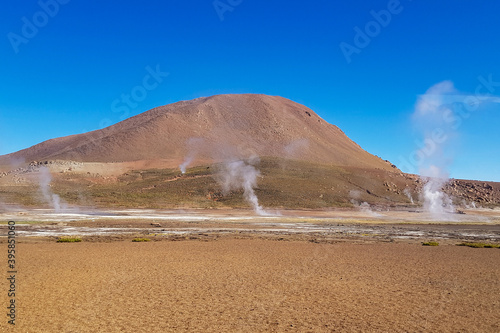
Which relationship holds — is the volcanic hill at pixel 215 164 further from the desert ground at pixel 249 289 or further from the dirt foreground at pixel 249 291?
the dirt foreground at pixel 249 291

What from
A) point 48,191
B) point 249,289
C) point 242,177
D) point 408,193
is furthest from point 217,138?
point 249,289

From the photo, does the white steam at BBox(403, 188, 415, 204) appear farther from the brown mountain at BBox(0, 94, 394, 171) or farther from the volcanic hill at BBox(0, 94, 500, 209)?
the brown mountain at BBox(0, 94, 394, 171)

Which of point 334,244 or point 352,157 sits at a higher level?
point 352,157

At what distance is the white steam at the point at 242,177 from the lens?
82900 millimetres

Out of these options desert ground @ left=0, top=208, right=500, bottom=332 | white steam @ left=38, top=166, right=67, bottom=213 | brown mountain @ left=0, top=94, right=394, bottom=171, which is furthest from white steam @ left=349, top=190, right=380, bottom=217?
desert ground @ left=0, top=208, right=500, bottom=332

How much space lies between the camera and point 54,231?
31547mm

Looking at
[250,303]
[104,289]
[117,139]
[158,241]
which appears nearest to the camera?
[250,303]

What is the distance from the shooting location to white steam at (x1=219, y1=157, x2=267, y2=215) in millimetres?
82900

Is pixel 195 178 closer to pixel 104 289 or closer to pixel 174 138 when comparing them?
pixel 174 138

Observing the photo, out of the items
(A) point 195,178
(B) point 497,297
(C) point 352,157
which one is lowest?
(B) point 497,297

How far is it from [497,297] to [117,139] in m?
141

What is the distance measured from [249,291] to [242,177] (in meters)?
81.8

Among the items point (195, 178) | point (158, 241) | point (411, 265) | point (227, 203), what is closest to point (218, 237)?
point (158, 241)

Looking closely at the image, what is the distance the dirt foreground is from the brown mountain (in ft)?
353
